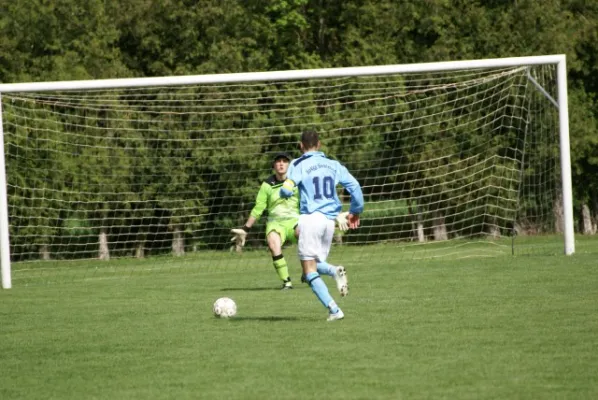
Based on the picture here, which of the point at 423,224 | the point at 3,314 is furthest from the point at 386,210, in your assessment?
the point at 3,314

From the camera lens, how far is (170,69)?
34.6 meters

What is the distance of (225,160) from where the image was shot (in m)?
24.1

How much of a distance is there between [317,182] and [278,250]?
4.93 m

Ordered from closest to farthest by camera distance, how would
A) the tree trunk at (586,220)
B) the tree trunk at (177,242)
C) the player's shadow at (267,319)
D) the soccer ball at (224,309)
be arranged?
the player's shadow at (267,319) → the soccer ball at (224,309) → the tree trunk at (177,242) → the tree trunk at (586,220)

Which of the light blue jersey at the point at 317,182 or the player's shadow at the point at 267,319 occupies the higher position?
the light blue jersey at the point at 317,182


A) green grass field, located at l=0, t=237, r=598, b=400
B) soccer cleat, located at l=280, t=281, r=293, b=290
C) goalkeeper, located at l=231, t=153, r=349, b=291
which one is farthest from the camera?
goalkeeper, located at l=231, t=153, r=349, b=291

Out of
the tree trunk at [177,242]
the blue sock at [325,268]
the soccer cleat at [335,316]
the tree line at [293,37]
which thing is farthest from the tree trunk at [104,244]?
the soccer cleat at [335,316]

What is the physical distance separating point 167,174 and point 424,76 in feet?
24.4

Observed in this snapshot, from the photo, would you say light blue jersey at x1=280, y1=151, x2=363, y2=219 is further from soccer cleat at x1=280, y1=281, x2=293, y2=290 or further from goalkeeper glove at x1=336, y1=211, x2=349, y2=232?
soccer cleat at x1=280, y1=281, x2=293, y2=290

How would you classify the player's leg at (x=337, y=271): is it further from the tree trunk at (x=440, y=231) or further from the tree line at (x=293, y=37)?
the tree line at (x=293, y=37)

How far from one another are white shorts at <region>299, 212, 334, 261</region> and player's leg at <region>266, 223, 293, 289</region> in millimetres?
4625

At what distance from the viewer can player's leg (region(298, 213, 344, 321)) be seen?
11164 mm

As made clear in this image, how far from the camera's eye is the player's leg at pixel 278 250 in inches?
629

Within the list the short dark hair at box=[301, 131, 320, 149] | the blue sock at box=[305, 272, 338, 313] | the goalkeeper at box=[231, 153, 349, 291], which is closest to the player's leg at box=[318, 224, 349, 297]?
the blue sock at box=[305, 272, 338, 313]
